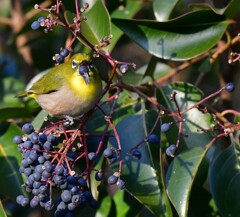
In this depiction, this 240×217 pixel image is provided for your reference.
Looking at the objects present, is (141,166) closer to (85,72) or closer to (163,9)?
(85,72)

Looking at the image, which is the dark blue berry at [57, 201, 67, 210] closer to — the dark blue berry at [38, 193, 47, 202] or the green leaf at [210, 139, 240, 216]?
the dark blue berry at [38, 193, 47, 202]

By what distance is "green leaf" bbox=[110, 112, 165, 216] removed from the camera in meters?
1.98

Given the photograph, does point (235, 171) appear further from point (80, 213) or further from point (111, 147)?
point (80, 213)

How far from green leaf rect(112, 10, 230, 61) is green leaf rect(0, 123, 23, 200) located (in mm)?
631

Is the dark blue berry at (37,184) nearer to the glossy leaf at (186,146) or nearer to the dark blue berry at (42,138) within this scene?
the dark blue berry at (42,138)

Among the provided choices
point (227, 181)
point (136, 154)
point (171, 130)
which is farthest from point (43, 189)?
point (227, 181)

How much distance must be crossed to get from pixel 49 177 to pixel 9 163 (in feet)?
1.83

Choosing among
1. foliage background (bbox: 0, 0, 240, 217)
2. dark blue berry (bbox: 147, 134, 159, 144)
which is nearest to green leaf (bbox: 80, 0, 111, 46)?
foliage background (bbox: 0, 0, 240, 217)

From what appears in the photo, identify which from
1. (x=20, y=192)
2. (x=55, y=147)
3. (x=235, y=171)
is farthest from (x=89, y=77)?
(x=235, y=171)

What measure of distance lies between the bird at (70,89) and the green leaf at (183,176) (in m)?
0.43

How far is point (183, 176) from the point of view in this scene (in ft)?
6.38

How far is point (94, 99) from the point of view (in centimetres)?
226

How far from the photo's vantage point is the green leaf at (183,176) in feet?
6.15

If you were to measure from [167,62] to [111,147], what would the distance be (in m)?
0.84
